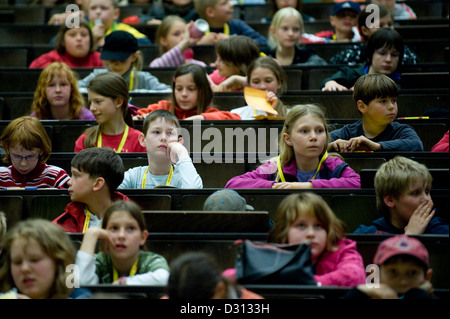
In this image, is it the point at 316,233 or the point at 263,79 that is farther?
the point at 263,79

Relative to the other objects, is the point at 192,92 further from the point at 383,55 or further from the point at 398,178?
the point at 398,178

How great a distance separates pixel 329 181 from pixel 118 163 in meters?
0.97

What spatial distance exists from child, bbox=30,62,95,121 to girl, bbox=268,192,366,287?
2.26 m

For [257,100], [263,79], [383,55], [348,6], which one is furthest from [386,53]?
[348,6]

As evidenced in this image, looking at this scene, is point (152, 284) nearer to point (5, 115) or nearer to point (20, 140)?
point (20, 140)

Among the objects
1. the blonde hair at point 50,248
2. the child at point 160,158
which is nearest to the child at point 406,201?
the child at point 160,158

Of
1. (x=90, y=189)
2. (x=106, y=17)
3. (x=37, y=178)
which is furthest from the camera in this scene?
(x=106, y=17)

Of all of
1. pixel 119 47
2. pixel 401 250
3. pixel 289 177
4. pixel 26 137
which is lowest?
pixel 401 250

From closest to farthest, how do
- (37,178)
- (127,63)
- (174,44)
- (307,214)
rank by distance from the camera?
(307,214) < (37,178) < (127,63) < (174,44)

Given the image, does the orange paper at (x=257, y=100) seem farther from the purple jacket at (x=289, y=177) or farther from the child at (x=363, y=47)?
the child at (x=363, y=47)

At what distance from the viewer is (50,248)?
103 inches

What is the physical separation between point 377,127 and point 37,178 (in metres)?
1.80

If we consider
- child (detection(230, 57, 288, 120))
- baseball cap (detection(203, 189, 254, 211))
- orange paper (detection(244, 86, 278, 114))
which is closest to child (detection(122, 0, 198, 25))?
child (detection(230, 57, 288, 120))

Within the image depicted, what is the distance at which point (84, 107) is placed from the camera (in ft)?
16.2
